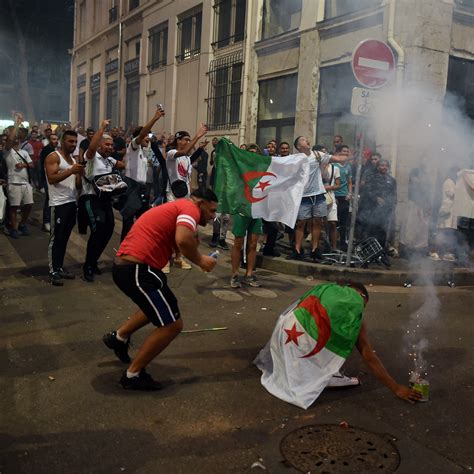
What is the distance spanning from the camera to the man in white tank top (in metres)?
6.25

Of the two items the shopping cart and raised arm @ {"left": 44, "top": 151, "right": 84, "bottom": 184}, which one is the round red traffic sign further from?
raised arm @ {"left": 44, "top": 151, "right": 84, "bottom": 184}

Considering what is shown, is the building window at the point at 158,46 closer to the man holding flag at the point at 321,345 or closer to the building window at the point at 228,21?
the building window at the point at 228,21

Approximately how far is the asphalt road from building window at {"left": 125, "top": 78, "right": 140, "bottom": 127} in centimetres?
1662

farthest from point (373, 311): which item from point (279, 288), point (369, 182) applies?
point (369, 182)

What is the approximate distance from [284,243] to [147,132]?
306 centimetres

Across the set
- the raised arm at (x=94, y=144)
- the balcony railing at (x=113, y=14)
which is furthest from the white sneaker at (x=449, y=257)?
the balcony railing at (x=113, y=14)

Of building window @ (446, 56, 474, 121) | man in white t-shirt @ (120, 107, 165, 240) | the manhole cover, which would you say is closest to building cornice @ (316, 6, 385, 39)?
building window @ (446, 56, 474, 121)

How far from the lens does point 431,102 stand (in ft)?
29.3

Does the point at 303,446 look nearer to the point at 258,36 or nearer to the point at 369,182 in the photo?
the point at 369,182

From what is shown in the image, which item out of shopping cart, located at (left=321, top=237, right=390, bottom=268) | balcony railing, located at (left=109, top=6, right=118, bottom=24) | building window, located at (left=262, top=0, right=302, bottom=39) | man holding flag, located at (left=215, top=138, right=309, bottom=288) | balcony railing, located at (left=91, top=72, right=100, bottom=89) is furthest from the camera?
balcony railing, located at (left=91, top=72, right=100, bottom=89)

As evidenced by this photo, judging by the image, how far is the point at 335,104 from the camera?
1088 cm

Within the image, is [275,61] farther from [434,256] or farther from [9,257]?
[9,257]

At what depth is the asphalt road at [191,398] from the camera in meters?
2.95

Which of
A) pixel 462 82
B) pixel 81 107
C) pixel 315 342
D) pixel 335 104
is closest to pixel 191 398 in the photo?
pixel 315 342
